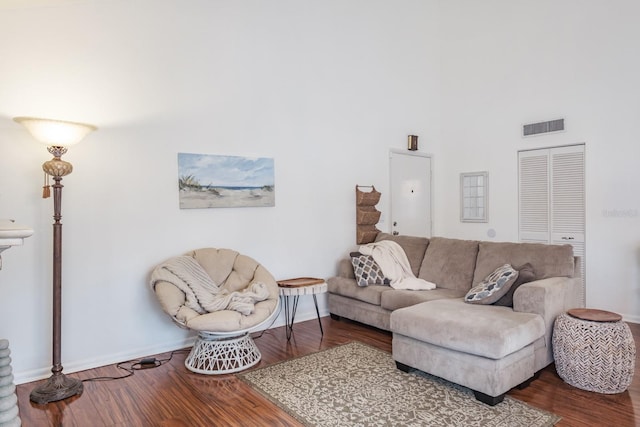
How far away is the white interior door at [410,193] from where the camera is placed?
5.53 m

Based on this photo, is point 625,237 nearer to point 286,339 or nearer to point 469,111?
point 469,111

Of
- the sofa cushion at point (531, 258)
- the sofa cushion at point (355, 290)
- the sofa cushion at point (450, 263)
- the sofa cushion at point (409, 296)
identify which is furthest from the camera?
the sofa cushion at point (355, 290)

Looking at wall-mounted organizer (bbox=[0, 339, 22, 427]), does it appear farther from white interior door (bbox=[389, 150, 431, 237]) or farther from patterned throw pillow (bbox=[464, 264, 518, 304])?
white interior door (bbox=[389, 150, 431, 237])

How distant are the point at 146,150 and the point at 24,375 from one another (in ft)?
6.25

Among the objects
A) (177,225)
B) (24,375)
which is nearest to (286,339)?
(177,225)

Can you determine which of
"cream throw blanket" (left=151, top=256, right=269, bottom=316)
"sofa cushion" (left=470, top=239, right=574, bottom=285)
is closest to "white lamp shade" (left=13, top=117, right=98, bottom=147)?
"cream throw blanket" (left=151, top=256, right=269, bottom=316)

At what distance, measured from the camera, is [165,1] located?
3.59 meters

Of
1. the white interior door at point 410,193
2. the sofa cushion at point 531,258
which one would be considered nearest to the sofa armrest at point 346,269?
the white interior door at point 410,193

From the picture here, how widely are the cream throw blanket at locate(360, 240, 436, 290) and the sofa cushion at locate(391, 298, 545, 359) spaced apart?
0.87m

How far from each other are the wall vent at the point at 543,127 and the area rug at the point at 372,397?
3.47 m

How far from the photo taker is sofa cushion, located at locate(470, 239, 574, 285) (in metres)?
3.28

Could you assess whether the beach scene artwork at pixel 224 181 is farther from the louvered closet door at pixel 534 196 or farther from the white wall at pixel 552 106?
the louvered closet door at pixel 534 196

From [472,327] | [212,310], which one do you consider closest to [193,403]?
[212,310]

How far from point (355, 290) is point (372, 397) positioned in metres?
1.61
